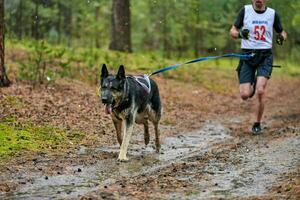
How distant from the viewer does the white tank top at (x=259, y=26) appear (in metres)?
10.2

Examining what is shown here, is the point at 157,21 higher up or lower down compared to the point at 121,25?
higher up

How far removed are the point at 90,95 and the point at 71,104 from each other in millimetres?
1394

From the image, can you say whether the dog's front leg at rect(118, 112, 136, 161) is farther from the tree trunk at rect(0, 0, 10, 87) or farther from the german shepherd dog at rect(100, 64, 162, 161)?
the tree trunk at rect(0, 0, 10, 87)

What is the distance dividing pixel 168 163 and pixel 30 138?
2312 mm

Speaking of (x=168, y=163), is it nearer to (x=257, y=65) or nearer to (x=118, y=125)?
(x=118, y=125)

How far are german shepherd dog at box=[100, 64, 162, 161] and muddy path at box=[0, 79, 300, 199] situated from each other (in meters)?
0.41

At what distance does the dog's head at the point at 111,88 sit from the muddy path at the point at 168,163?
2.59ft

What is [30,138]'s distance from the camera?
28.5 ft

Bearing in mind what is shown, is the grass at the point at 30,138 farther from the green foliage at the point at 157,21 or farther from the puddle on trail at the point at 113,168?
the green foliage at the point at 157,21

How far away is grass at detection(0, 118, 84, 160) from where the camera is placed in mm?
8117

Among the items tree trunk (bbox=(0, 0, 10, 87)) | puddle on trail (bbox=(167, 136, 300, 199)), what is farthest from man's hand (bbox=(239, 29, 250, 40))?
tree trunk (bbox=(0, 0, 10, 87))

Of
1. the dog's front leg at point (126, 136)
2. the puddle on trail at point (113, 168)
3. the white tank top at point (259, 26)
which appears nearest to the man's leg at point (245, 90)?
the white tank top at point (259, 26)

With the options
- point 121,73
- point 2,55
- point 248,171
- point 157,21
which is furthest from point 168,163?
point 157,21

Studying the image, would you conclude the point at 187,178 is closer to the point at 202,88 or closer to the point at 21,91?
the point at 21,91
